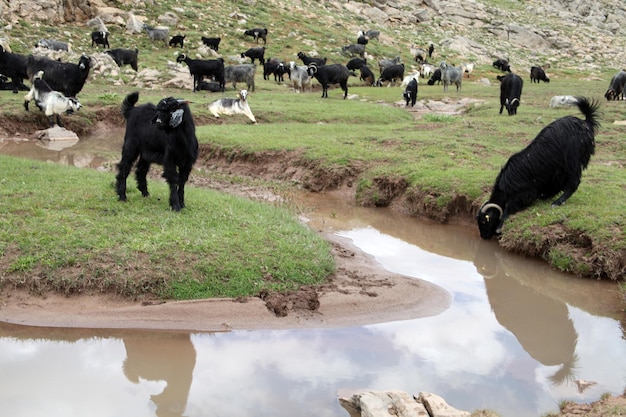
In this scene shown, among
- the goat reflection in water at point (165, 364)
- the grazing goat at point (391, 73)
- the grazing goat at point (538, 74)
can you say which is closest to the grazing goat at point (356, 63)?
the grazing goat at point (391, 73)

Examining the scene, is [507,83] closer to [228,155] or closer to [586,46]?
[228,155]

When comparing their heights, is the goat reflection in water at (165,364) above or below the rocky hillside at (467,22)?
below

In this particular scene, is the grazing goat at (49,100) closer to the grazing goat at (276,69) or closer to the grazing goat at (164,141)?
the grazing goat at (164,141)

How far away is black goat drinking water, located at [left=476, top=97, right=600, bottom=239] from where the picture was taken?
35.0ft

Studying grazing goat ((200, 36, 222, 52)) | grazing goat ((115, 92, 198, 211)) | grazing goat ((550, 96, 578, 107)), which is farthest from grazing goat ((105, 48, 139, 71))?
grazing goat ((115, 92, 198, 211))

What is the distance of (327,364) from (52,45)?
2516 centimetres

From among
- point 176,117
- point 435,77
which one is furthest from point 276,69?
point 176,117

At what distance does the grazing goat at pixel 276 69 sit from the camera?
1186 inches

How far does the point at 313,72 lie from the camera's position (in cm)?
2753

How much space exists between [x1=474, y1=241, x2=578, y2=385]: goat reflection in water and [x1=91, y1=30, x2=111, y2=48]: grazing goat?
2532 cm

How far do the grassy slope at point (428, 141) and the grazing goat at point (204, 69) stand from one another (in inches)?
50.4

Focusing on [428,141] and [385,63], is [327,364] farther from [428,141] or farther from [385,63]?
[385,63]

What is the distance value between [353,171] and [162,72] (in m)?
16.0

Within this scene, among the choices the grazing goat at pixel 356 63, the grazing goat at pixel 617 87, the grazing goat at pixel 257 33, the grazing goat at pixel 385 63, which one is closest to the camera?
the grazing goat at pixel 617 87
